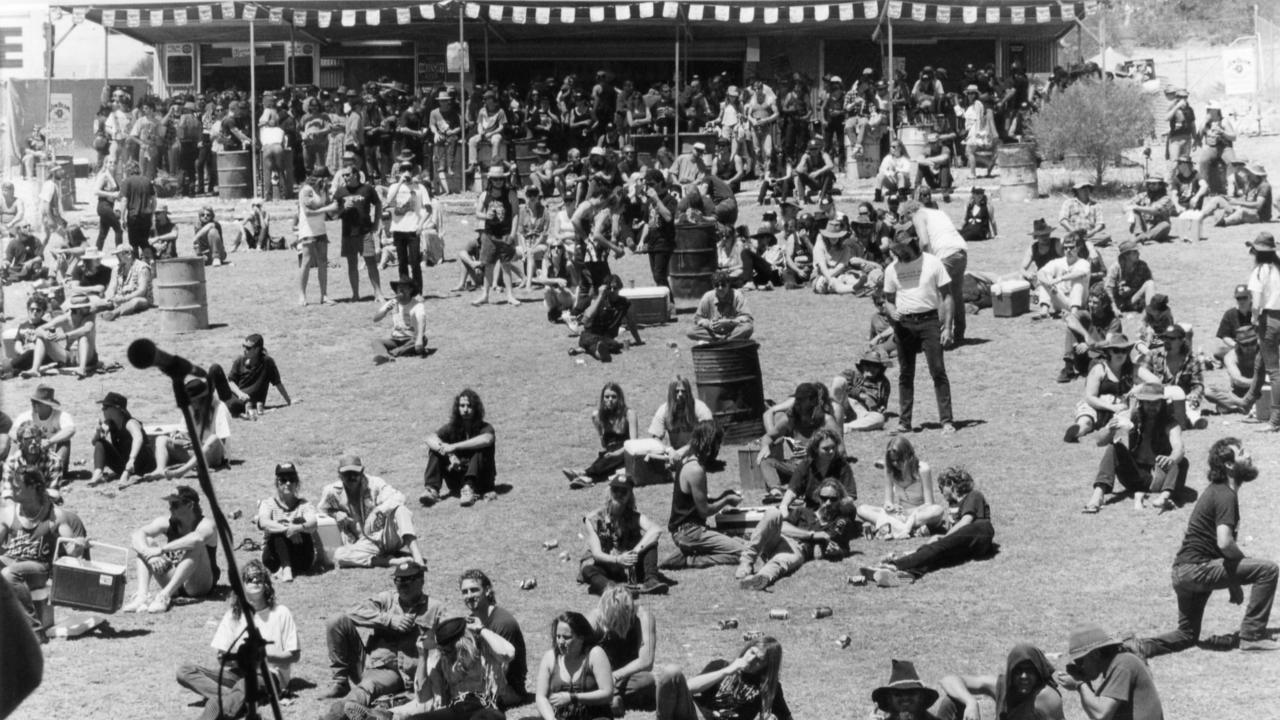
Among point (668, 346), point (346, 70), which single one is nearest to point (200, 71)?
point (346, 70)

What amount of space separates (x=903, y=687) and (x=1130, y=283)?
11.2 metres

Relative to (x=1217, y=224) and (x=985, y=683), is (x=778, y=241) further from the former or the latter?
(x=985, y=683)

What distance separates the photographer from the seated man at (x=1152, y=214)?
944 inches

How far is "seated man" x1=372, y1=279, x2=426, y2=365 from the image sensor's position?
2053 cm

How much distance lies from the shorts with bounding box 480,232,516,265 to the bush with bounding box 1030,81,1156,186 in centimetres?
1043

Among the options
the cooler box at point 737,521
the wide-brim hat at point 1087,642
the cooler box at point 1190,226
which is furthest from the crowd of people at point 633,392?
the cooler box at point 1190,226

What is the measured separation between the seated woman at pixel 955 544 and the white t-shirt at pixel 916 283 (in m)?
2.51

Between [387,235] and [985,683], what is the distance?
1727 centimetres

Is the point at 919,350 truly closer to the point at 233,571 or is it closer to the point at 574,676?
the point at 574,676

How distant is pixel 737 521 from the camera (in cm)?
1415

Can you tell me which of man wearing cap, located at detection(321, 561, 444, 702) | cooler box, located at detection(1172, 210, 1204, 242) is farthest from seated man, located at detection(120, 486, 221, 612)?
cooler box, located at detection(1172, 210, 1204, 242)

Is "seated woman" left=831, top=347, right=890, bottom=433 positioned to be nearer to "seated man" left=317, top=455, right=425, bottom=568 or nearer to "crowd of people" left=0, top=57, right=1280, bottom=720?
"crowd of people" left=0, top=57, right=1280, bottom=720

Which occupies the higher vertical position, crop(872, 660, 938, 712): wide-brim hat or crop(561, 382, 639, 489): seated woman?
crop(561, 382, 639, 489): seated woman

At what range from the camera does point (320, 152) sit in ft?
101
